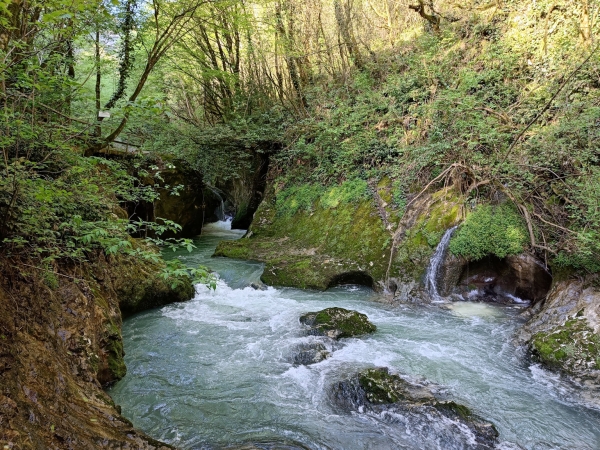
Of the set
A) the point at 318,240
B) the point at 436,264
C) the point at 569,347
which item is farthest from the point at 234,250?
the point at 569,347

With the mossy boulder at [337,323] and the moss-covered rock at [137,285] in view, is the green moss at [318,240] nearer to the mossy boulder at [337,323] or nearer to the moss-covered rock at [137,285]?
the mossy boulder at [337,323]

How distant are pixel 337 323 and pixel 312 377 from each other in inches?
55.1

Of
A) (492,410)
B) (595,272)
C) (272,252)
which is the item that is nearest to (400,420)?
(492,410)

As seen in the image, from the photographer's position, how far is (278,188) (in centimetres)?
1338

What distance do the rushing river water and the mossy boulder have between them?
193 mm

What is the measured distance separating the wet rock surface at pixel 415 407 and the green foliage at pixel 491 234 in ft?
12.0

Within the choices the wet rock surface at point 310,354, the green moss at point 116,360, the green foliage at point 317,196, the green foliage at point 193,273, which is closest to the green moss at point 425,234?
the green foliage at point 317,196

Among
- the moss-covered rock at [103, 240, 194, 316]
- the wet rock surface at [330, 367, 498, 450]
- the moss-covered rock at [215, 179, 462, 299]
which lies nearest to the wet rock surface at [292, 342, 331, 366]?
the wet rock surface at [330, 367, 498, 450]

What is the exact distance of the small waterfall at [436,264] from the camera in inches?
316

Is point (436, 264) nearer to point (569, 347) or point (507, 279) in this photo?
point (507, 279)

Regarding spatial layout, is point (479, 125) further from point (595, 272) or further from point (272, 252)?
point (272, 252)

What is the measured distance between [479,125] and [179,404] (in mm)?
7527

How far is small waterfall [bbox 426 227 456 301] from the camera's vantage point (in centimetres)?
803

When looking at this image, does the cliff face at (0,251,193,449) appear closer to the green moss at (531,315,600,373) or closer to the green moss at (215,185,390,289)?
the green moss at (215,185,390,289)
